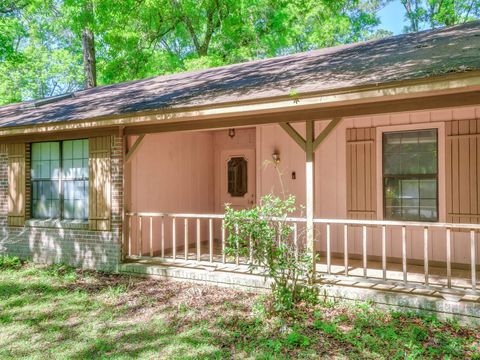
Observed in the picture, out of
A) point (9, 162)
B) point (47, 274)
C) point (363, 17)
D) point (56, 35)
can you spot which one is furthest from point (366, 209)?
point (56, 35)

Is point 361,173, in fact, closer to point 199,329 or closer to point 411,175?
point 411,175

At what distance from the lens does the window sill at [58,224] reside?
7.66 m

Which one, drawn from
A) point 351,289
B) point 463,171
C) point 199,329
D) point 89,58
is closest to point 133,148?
point 199,329

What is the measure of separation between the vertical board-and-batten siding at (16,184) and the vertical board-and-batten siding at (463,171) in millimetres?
7914

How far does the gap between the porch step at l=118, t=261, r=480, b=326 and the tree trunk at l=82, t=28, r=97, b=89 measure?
1420cm

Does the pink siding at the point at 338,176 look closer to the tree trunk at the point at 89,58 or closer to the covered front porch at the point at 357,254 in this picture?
the covered front porch at the point at 357,254

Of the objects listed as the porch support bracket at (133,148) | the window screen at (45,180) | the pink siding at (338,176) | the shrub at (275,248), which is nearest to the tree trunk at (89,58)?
the window screen at (45,180)

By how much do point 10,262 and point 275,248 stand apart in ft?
19.4

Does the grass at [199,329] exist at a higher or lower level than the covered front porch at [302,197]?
lower

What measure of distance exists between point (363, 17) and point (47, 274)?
63.5ft

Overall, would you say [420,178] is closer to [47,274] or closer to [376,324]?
[376,324]

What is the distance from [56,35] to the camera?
2811 centimetres

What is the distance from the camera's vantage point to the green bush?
7.95 m

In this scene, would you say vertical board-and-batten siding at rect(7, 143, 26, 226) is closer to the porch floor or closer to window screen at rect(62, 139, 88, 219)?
window screen at rect(62, 139, 88, 219)
